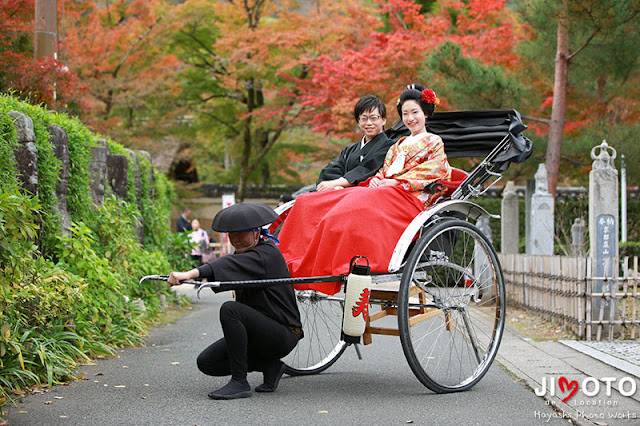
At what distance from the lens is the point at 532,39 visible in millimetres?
16953

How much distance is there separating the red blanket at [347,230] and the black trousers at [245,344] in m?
0.45

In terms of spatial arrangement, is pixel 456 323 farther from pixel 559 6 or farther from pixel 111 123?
pixel 111 123

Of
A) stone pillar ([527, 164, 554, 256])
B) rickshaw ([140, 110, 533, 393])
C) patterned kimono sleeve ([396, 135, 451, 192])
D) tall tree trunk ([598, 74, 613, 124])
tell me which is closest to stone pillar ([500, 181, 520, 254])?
stone pillar ([527, 164, 554, 256])

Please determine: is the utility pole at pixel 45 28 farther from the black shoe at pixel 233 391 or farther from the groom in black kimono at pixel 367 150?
the black shoe at pixel 233 391

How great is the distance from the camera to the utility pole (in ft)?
34.4

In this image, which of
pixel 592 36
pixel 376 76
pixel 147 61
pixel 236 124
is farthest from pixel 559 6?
pixel 236 124

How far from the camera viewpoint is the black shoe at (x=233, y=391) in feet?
15.3

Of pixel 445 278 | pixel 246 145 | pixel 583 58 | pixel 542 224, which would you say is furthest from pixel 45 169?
pixel 246 145

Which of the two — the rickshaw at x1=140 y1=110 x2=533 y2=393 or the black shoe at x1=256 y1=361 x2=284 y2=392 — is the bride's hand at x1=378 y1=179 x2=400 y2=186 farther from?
the black shoe at x1=256 y1=361 x2=284 y2=392

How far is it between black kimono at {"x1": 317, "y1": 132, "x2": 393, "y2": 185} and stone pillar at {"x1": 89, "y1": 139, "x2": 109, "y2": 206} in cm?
322

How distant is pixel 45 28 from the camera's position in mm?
10578

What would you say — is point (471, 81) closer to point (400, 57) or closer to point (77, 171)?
point (400, 57)

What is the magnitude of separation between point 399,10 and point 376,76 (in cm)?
364

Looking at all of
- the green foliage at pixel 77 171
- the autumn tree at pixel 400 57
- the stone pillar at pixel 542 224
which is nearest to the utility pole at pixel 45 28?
the green foliage at pixel 77 171
